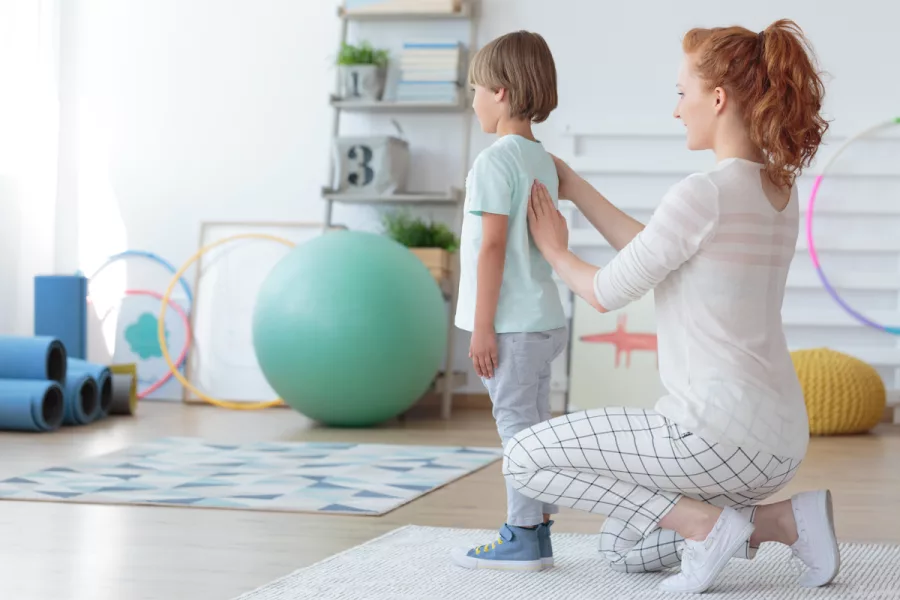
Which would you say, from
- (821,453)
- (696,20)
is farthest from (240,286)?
(821,453)

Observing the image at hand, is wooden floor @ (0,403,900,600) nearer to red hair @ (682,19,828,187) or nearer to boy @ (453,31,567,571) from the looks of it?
boy @ (453,31,567,571)

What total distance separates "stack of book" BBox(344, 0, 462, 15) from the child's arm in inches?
124

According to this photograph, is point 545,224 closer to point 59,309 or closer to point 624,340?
point 624,340

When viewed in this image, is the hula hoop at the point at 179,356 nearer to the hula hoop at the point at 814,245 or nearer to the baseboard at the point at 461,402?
the baseboard at the point at 461,402

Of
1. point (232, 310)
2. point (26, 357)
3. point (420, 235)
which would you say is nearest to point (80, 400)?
point (26, 357)

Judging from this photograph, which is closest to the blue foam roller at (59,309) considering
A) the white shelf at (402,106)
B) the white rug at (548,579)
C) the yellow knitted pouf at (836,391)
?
the white shelf at (402,106)

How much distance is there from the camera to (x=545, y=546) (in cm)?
206

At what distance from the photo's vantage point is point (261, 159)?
531cm

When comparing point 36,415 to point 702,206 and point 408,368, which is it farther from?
point 702,206

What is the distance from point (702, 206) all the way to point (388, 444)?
7.49ft

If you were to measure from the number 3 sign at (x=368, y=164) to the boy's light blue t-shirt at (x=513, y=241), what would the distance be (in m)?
2.85

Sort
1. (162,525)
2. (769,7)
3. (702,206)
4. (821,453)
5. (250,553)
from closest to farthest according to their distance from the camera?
1. (702,206)
2. (250,553)
3. (162,525)
4. (821,453)
5. (769,7)

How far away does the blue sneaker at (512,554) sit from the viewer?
2.02 metres

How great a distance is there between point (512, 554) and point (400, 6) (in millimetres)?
3430
